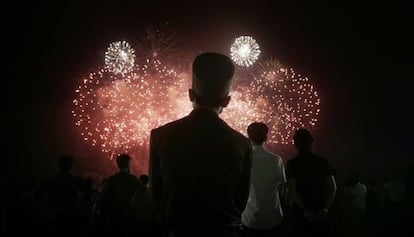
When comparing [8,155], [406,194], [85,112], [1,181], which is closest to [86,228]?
[1,181]

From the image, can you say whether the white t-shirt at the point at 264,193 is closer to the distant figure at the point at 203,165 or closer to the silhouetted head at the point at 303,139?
the silhouetted head at the point at 303,139

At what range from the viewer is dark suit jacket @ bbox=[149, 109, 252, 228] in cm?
234

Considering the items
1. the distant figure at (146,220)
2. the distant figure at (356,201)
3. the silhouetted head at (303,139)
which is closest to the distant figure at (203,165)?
the silhouetted head at (303,139)

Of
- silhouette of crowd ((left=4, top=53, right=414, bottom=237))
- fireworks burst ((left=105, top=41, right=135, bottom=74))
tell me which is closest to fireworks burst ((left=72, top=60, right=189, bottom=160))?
fireworks burst ((left=105, top=41, right=135, bottom=74))

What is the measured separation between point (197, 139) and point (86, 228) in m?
5.79

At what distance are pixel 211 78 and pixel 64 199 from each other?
203 inches

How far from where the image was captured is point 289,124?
2427 centimetres

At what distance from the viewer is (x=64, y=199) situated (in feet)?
22.7

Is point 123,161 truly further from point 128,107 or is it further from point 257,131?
point 128,107

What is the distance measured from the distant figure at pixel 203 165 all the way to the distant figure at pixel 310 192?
291 centimetres

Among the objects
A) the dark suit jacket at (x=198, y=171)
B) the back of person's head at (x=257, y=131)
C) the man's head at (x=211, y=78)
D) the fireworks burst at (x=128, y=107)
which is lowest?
the dark suit jacket at (x=198, y=171)

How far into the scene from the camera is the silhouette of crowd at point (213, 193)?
238cm

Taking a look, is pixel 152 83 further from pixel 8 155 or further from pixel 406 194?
pixel 406 194

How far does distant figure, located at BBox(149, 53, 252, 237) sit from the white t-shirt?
253cm
